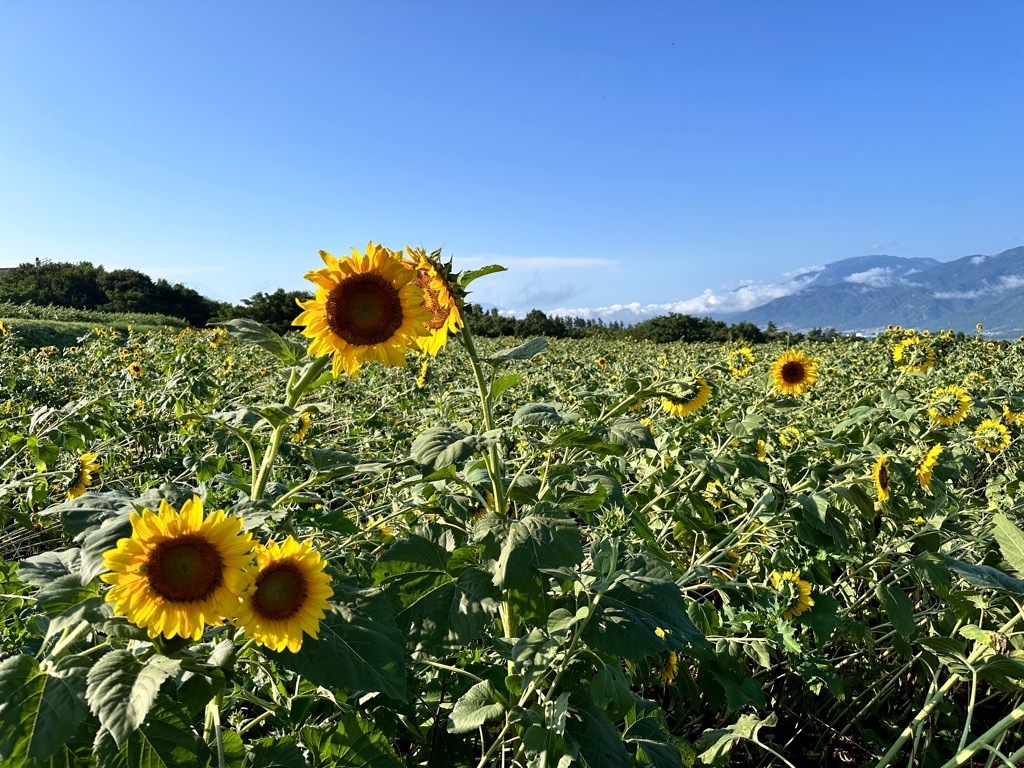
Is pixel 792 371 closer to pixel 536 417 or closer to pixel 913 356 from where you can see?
pixel 913 356

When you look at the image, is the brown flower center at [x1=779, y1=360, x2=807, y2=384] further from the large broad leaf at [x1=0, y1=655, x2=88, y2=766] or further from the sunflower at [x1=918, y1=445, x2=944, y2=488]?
the large broad leaf at [x1=0, y1=655, x2=88, y2=766]

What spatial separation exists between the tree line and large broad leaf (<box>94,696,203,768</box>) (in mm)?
31297

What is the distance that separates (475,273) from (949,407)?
3205mm

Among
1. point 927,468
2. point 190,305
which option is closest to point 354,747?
point 927,468

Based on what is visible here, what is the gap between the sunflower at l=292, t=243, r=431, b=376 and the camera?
1434mm

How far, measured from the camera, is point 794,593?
208 centimetres

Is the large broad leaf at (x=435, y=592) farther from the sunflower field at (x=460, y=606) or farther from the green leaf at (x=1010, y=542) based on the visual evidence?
the green leaf at (x=1010, y=542)

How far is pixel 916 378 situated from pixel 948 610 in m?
3.62

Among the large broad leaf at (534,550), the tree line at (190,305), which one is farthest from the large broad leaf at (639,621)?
the tree line at (190,305)

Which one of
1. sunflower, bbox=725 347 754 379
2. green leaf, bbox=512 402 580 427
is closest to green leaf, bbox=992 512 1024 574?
green leaf, bbox=512 402 580 427

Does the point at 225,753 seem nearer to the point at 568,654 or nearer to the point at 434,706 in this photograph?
the point at 434,706

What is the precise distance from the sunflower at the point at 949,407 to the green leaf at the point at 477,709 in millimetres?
3029

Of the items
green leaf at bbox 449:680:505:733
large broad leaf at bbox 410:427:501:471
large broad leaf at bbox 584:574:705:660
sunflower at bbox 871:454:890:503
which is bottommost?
green leaf at bbox 449:680:505:733

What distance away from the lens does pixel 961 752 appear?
1.35 m
